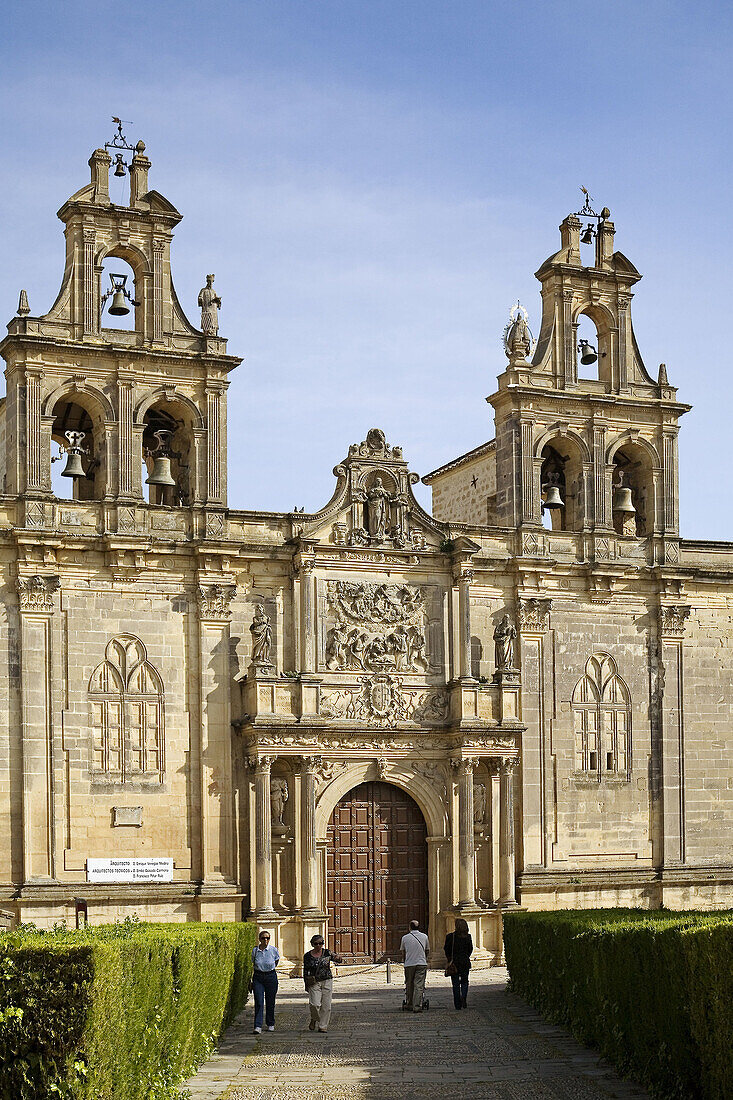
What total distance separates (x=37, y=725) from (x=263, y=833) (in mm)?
4724

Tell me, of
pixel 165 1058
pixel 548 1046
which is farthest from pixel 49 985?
pixel 548 1046

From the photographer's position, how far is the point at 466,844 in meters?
31.7

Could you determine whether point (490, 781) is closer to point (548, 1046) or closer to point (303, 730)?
point (303, 730)

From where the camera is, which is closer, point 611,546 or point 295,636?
point 295,636

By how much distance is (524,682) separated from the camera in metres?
33.4

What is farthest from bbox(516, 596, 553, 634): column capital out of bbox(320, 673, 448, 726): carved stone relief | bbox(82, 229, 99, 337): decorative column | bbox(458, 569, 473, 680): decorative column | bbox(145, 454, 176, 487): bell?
bbox(82, 229, 99, 337): decorative column

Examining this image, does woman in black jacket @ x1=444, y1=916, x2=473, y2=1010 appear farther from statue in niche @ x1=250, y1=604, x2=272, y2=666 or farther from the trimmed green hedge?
the trimmed green hedge

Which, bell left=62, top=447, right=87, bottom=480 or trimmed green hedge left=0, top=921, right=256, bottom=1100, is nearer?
trimmed green hedge left=0, top=921, right=256, bottom=1100

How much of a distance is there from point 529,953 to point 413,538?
986 centimetres

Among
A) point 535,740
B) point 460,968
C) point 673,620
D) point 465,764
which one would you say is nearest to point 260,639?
point 465,764

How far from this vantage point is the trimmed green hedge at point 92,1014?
42.5ft

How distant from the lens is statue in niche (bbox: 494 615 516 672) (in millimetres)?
32594

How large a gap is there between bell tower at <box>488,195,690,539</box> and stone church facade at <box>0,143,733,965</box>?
70 mm

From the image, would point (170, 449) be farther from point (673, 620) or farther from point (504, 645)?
point (673, 620)
